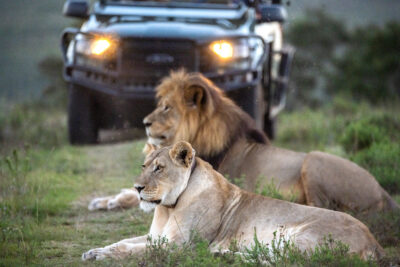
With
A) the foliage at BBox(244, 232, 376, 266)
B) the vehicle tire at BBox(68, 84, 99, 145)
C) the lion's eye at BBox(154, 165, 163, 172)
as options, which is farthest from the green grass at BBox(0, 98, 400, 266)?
the lion's eye at BBox(154, 165, 163, 172)

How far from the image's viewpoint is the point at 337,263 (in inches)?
141

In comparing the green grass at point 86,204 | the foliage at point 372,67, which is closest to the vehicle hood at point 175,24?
the green grass at point 86,204

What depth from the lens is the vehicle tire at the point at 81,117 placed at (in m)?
7.65

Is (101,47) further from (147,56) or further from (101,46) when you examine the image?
(147,56)

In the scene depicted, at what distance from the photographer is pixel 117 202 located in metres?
5.57

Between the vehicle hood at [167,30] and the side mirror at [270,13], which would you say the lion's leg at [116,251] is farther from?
the side mirror at [270,13]

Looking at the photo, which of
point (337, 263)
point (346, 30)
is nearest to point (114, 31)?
point (337, 263)

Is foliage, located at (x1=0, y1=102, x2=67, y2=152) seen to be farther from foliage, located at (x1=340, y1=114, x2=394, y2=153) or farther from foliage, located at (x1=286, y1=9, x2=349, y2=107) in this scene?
foliage, located at (x1=286, y1=9, x2=349, y2=107)

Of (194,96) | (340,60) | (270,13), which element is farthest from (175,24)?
(340,60)

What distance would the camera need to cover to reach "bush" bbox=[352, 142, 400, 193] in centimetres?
607

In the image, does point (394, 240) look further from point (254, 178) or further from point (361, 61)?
point (361, 61)

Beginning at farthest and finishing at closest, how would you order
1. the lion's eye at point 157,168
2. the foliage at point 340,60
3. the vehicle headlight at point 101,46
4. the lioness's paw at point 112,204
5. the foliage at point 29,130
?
the foliage at point 340,60, the foliage at point 29,130, the vehicle headlight at point 101,46, the lioness's paw at point 112,204, the lion's eye at point 157,168

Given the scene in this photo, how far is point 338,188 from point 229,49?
2.38 meters

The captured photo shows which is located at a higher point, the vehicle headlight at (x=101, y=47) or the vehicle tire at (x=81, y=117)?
the vehicle headlight at (x=101, y=47)
